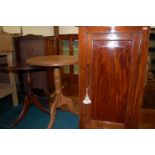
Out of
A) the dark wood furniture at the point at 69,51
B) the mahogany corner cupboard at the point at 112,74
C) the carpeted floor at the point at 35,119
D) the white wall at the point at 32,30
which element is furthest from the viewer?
the dark wood furniture at the point at 69,51

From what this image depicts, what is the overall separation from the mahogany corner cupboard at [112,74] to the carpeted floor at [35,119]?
471mm

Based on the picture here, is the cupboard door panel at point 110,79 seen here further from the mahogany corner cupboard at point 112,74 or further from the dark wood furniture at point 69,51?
the dark wood furniture at point 69,51

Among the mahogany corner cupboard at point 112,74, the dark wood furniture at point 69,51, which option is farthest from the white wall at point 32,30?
the mahogany corner cupboard at point 112,74

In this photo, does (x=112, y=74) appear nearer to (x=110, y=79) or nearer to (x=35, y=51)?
(x=110, y=79)

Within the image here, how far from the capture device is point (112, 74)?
0.99 m

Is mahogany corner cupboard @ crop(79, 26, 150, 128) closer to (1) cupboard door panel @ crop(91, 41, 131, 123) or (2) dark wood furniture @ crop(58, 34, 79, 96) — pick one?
(1) cupboard door panel @ crop(91, 41, 131, 123)

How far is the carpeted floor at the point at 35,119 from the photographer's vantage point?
1.53 m

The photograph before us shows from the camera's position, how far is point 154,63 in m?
2.59

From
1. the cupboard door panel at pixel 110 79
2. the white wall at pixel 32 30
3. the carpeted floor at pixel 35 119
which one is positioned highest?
the white wall at pixel 32 30

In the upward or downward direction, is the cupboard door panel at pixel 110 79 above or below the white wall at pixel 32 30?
below

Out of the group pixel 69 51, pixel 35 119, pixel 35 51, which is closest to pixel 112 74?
pixel 35 119

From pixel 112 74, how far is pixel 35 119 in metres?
1.08

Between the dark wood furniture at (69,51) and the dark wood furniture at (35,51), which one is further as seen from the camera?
the dark wood furniture at (69,51)

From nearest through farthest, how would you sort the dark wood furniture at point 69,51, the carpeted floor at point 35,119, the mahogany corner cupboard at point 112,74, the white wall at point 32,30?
the mahogany corner cupboard at point 112,74
the carpeted floor at point 35,119
the white wall at point 32,30
the dark wood furniture at point 69,51
